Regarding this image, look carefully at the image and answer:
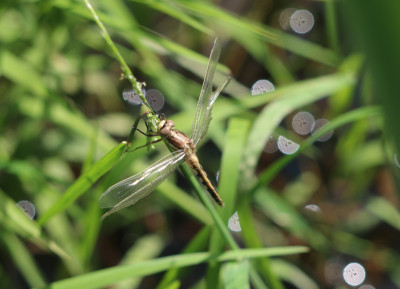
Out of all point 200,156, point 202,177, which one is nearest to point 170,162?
point 202,177

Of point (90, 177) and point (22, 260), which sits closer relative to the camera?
point (90, 177)

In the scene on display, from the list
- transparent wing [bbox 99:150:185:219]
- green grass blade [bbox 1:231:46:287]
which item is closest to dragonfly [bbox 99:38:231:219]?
transparent wing [bbox 99:150:185:219]

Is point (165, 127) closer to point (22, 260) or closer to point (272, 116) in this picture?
point (272, 116)

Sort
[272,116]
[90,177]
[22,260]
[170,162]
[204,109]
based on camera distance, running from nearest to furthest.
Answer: [90,177] < [170,162] < [204,109] < [272,116] < [22,260]

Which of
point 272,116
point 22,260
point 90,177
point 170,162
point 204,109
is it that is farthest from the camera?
point 22,260

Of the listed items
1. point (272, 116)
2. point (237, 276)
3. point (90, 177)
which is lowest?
point (237, 276)

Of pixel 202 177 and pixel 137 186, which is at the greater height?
pixel 137 186

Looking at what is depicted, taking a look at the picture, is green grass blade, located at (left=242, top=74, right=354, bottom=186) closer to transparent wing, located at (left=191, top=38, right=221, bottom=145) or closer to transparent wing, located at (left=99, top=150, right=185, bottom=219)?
transparent wing, located at (left=191, top=38, right=221, bottom=145)
